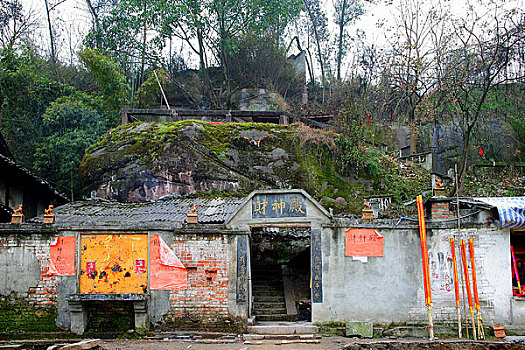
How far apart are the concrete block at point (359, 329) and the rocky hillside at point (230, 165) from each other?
589cm

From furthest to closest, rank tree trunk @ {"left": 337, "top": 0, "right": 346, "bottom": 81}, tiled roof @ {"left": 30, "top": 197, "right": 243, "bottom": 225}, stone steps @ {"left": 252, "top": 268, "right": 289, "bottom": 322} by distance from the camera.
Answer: tree trunk @ {"left": 337, "top": 0, "right": 346, "bottom": 81}, tiled roof @ {"left": 30, "top": 197, "right": 243, "bottom": 225}, stone steps @ {"left": 252, "top": 268, "right": 289, "bottom": 322}

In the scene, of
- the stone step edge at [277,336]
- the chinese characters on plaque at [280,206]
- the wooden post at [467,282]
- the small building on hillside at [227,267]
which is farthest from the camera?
the chinese characters on plaque at [280,206]

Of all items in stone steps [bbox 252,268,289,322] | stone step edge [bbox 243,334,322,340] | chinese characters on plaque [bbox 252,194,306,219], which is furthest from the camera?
stone steps [bbox 252,268,289,322]

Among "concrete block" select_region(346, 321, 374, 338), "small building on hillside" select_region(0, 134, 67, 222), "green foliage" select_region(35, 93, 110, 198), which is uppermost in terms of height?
"green foliage" select_region(35, 93, 110, 198)

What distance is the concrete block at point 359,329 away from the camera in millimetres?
9531

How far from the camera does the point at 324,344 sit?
9.01m

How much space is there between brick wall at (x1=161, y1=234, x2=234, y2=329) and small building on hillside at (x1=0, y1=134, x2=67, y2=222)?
23.8 ft

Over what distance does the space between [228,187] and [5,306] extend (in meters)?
7.70

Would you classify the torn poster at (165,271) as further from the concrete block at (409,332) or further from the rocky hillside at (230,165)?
the rocky hillside at (230,165)

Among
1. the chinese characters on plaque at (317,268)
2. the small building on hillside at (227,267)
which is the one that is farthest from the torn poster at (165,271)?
the chinese characters on plaque at (317,268)

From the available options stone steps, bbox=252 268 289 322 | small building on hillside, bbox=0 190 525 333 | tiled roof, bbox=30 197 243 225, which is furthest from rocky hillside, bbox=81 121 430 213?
small building on hillside, bbox=0 190 525 333

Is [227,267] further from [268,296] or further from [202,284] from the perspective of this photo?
[268,296]

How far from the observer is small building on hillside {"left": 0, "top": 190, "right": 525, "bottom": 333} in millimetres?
9695

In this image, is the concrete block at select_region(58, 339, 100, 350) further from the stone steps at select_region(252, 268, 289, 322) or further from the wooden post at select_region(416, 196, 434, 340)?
the wooden post at select_region(416, 196, 434, 340)
